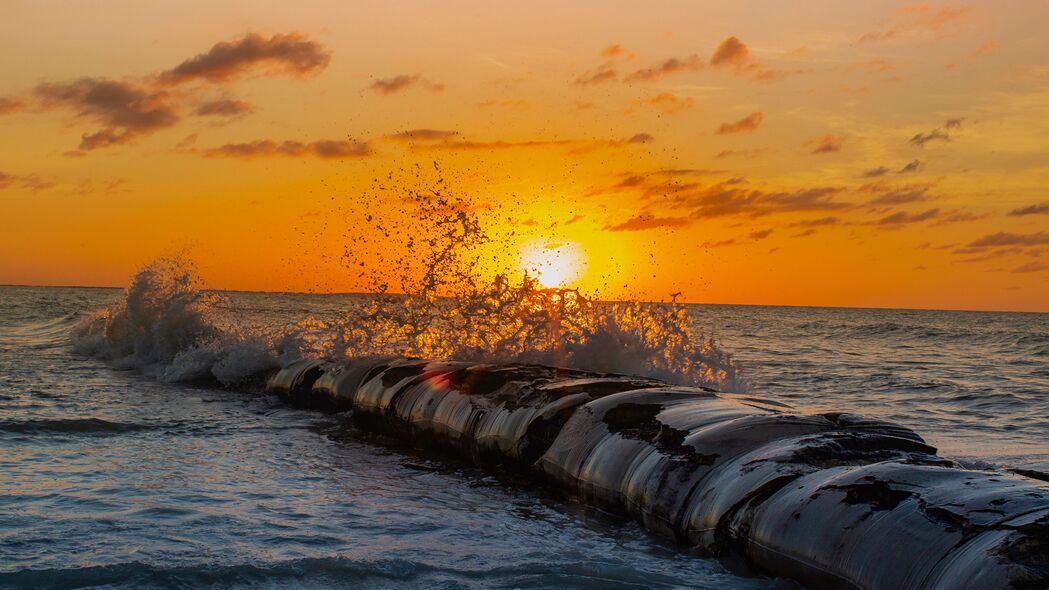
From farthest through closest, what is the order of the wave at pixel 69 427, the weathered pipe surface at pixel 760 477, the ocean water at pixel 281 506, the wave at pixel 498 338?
the wave at pixel 498 338 → the wave at pixel 69 427 → the ocean water at pixel 281 506 → the weathered pipe surface at pixel 760 477

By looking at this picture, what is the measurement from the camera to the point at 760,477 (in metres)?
4.21

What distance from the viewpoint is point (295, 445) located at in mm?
7621

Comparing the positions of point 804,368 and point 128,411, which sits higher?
point 804,368

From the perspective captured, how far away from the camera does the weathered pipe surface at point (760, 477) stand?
3.18 m

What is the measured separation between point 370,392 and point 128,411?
99.1 inches

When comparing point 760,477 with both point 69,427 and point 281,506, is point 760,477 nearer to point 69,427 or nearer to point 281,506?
point 281,506

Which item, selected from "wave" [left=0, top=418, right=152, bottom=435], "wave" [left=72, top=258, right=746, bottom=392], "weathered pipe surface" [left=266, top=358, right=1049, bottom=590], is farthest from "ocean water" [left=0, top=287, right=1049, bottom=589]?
"wave" [left=72, top=258, right=746, bottom=392]

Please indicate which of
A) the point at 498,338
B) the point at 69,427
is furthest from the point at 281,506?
the point at 498,338

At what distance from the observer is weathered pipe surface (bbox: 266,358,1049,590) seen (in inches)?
125

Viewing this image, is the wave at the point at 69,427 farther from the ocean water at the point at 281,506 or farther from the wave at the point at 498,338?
the wave at the point at 498,338

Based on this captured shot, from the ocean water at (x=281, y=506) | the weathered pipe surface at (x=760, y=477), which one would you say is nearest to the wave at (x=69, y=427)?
the ocean water at (x=281, y=506)

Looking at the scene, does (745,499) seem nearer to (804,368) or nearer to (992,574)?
(992,574)

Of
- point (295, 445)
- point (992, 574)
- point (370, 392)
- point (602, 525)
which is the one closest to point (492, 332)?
point (370, 392)

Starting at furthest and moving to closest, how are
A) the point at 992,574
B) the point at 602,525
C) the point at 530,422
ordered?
the point at 530,422 → the point at 602,525 → the point at 992,574
